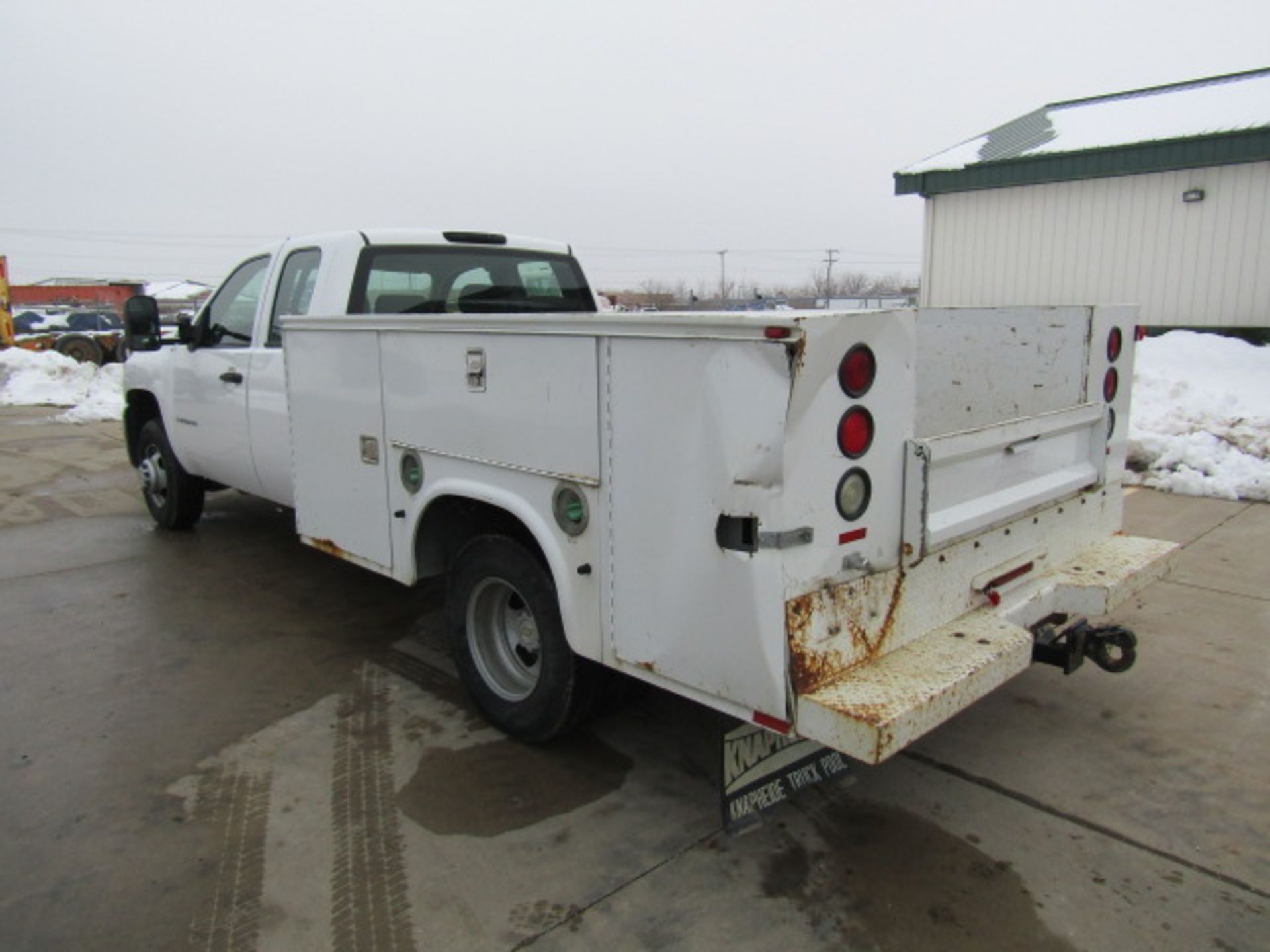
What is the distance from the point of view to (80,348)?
2392 cm

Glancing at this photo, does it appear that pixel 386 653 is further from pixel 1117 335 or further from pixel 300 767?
pixel 1117 335

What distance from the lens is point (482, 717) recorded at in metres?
3.95

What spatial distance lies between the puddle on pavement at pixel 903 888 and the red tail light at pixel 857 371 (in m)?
1.53

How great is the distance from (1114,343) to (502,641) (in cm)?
289

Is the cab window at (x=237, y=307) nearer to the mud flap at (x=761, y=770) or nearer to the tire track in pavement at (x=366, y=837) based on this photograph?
the tire track in pavement at (x=366, y=837)

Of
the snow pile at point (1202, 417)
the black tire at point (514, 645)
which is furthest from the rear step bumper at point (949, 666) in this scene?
the snow pile at point (1202, 417)

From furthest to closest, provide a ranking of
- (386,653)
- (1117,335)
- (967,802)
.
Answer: (386,653)
(1117,335)
(967,802)

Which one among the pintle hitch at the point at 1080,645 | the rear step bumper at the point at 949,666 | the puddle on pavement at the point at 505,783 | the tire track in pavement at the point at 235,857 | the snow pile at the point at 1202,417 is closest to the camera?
the rear step bumper at the point at 949,666

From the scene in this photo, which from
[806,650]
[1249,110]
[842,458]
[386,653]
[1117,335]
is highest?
[1249,110]

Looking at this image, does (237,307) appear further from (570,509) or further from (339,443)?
(570,509)

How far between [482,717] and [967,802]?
198 cm

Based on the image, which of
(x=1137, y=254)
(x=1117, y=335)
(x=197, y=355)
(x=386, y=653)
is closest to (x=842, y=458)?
(x=1117, y=335)

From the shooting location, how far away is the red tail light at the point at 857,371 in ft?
8.20

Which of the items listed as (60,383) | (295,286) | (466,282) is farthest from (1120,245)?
(60,383)
